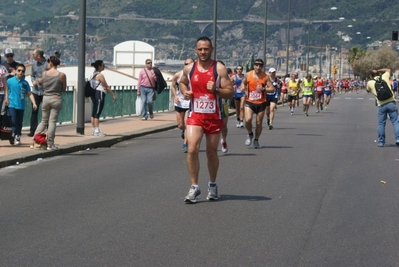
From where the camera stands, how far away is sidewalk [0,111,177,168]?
1617 cm

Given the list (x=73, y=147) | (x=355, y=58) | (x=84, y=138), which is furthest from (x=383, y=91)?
(x=355, y=58)

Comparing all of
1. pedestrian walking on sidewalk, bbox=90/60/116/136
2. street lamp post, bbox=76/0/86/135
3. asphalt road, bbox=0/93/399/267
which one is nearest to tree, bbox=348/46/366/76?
street lamp post, bbox=76/0/86/135

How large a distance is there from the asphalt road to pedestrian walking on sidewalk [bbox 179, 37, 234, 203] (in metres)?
0.55

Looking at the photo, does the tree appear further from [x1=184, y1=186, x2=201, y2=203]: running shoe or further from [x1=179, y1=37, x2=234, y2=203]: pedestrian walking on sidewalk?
[x1=184, y1=186, x2=201, y2=203]: running shoe

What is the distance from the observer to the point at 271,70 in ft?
87.4

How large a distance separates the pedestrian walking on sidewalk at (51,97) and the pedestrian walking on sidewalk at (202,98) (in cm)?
596

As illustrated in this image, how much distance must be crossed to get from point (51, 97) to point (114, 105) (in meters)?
13.9

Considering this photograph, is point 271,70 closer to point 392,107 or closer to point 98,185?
point 392,107

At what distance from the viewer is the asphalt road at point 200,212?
839cm

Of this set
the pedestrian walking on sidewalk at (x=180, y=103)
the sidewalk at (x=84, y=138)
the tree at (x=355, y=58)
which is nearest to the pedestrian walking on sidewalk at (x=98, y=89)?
the sidewalk at (x=84, y=138)

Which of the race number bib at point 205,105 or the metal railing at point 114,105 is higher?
the race number bib at point 205,105

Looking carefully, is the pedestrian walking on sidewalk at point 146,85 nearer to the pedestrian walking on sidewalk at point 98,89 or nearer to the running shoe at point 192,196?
the pedestrian walking on sidewalk at point 98,89

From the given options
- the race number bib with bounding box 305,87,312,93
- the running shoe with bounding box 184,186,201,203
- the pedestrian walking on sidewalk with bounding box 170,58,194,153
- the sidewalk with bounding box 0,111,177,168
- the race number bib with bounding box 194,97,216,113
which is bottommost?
the sidewalk with bounding box 0,111,177,168

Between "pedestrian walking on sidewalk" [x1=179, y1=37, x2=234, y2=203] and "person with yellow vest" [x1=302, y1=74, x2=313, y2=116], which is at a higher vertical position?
"pedestrian walking on sidewalk" [x1=179, y1=37, x2=234, y2=203]
